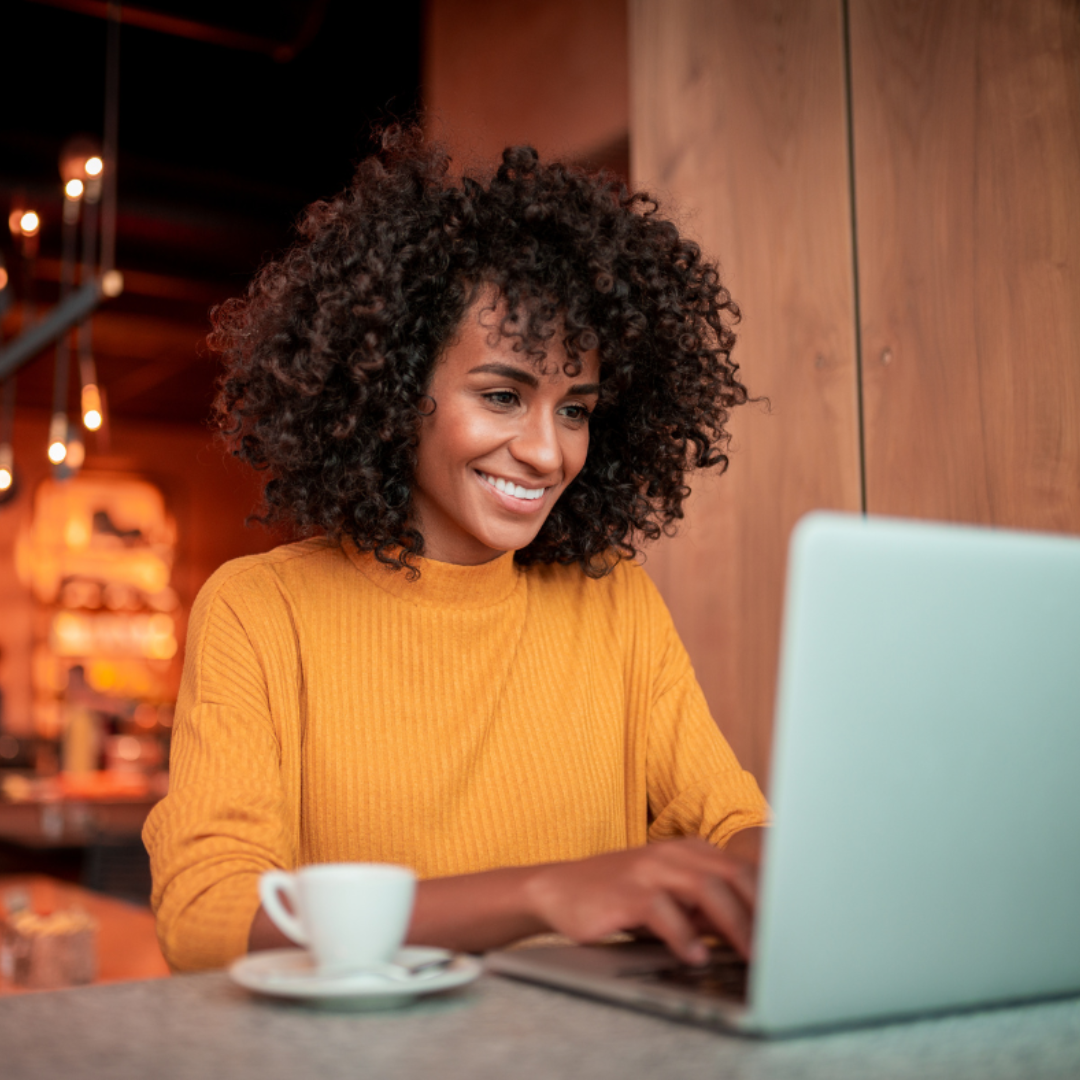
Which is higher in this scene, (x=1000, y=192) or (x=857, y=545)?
(x=1000, y=192)

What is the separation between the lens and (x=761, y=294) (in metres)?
2.12

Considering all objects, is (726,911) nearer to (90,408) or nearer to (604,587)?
(604,587)

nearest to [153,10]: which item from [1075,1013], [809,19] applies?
[809,19]

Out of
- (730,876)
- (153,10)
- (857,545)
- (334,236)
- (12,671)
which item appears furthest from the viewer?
(12,671)

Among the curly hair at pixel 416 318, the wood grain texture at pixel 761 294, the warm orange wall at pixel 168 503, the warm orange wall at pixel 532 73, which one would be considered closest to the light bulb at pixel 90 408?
the warm orange wall at pixel 532 73

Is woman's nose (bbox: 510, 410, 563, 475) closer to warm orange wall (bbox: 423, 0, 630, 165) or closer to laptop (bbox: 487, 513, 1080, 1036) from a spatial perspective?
laptop (bbox: 487, 513, 1080, 1036)

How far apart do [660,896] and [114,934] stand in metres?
2.09

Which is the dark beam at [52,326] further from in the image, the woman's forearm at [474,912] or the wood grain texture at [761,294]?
the woman's forearm at [474,912]

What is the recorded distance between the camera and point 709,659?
85.9 inches

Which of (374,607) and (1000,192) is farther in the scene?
(1000,192)

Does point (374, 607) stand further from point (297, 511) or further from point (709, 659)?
point (709, 659)

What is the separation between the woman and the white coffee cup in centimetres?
46

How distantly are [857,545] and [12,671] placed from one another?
8.83m

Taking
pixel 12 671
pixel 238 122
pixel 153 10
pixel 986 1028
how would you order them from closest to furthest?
pixel 986 1028, pixel 153 10, pixel 238 122, pixel 12 671
